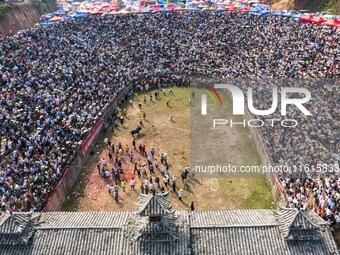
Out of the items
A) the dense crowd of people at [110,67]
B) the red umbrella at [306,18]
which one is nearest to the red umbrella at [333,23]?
the dense crowd of people at [110,67]

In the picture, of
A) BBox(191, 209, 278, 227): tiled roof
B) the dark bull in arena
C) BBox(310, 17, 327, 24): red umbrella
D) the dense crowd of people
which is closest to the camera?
BBox(191, 209, 278, 227): tiled roof

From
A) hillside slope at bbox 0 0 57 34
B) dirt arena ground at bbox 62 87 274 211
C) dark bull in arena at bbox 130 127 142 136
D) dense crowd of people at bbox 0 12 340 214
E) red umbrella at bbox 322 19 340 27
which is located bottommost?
dirt arena ground at bbox 62 87 274 211

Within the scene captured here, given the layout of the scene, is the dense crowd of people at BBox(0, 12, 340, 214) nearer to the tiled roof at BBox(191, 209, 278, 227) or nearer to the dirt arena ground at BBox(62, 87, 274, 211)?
the dirt arena ground at BBox(62, 87, 274, 211)

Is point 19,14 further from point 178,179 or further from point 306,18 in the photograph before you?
point 178,179

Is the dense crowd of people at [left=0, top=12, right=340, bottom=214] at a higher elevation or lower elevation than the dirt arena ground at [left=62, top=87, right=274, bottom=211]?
higher

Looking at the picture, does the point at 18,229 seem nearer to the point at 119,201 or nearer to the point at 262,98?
the point at 119,201

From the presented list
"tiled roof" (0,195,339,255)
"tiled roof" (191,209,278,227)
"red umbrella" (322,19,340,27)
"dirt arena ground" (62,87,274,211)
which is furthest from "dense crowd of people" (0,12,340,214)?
"tiled roof" (191,209,278,227)

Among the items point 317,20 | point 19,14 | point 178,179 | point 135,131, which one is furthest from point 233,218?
point 19,14
